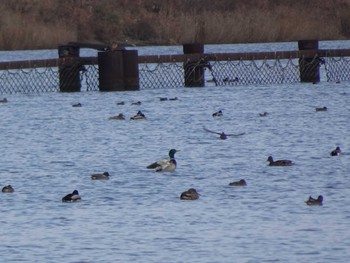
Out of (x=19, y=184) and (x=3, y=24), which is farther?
(x=3, y=24)

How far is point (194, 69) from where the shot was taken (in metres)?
50.2

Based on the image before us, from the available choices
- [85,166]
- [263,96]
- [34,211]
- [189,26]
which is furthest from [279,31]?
[34,211]

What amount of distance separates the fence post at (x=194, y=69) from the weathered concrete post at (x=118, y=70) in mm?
1974

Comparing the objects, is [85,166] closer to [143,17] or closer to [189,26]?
[189,26]

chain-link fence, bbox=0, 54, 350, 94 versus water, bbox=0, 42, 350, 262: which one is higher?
water, bbox=0, 42, 350, 262

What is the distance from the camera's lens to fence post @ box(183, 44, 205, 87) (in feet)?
Answer: 162

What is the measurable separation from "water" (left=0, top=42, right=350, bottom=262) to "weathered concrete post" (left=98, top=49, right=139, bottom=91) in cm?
184

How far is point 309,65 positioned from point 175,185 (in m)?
26.3

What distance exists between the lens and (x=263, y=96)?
48688 mm

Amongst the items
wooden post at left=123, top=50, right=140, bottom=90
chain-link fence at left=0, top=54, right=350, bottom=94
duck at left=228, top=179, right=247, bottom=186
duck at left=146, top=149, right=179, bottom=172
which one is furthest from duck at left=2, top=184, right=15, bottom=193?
chain-link fence at left=0, top=54, right=350, bottom=94

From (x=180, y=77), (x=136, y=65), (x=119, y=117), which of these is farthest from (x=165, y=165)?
(x=180, y=77)

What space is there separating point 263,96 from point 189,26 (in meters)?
28.2

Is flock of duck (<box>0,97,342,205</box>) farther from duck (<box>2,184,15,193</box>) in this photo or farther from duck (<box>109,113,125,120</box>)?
duck (<box>109,113,125,120</box>)

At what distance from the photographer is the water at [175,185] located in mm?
19875
